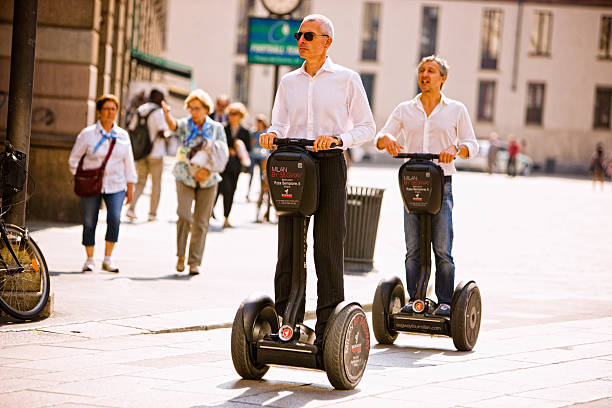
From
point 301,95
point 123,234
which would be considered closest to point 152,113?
point 123,234

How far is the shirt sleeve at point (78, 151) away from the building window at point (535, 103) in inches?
1977

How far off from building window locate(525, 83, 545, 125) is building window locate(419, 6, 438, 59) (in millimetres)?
5826

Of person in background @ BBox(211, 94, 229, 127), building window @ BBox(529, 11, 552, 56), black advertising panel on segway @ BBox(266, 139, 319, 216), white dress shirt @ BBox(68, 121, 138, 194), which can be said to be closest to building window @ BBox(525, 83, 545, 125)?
building window @ BBox(529, 11, 552, 56)

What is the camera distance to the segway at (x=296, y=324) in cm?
565

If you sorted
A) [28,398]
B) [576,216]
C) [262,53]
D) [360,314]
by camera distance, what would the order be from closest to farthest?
[28,398] < [360,314] < [262,53] < [576,216]

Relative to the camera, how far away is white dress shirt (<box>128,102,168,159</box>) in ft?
51.5

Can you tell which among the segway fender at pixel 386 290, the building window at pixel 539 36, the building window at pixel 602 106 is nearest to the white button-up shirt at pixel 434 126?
the segway fender at pixel 386 290

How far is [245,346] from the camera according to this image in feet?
19.0

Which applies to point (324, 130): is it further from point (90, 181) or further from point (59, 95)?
point (59, 95)

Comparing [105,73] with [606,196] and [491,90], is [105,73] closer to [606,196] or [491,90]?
[606,196]

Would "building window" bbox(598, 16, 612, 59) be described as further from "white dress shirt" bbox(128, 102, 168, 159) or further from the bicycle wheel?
the bicycle wheel

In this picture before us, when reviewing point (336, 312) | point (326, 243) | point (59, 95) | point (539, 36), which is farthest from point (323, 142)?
point (539, 36)

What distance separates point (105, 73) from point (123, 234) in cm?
255

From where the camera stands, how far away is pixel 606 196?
3394 centimetres
